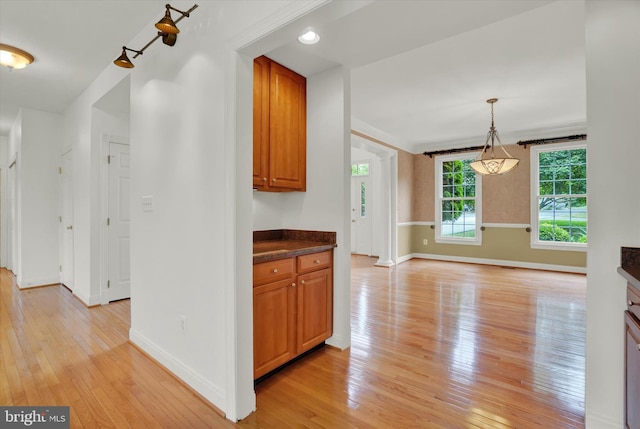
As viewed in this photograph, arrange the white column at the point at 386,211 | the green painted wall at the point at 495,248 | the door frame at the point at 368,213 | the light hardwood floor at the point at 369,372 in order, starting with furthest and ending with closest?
the door frame at the point at 368,213, the white column at the point at 386,211, the green painted wall at the point at 495,248, the light hardwood floor at the point at 369,372

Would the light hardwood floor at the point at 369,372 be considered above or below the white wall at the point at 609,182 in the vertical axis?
below

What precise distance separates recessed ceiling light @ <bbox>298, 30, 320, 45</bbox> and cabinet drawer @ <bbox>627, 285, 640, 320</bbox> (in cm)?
230

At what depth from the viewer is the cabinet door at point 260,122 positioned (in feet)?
7.88

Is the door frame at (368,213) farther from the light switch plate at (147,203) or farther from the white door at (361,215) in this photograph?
the light switch plate at (147,203)

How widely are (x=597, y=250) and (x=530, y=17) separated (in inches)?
77.3

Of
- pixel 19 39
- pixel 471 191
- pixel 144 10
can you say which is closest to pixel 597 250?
pixel 144 10

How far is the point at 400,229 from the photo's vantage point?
683 centimetres

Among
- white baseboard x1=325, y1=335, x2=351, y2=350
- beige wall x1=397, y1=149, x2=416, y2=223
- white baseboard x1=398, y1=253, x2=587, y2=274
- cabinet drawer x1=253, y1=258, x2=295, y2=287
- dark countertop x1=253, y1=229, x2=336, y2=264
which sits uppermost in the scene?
beige wall x1=397, y1=149, x2=416, y2=223

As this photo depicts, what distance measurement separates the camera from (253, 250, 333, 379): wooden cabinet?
6.74 feet

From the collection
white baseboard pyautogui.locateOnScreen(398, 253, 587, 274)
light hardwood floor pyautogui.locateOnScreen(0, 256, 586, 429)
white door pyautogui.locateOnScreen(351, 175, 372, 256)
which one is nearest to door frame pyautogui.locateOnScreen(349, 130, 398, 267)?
white baseboard pyautogui.locateOnScreen(398, 253, 587, 274)

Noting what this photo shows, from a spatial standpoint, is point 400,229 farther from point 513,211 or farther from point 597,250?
point 597,250

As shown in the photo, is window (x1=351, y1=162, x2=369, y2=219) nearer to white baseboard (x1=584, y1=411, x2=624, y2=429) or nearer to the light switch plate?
the light switch plate

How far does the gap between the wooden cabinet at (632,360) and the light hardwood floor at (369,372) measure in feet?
Result: 1.72

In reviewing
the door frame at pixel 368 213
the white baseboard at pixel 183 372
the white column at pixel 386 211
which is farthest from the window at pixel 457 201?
the white baseboard at pixel 183 372
